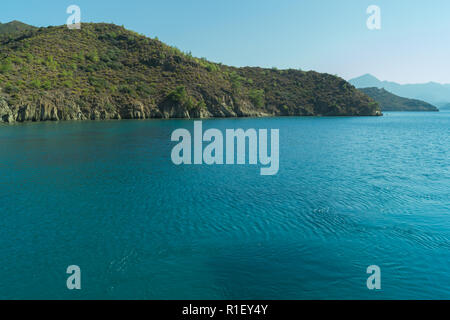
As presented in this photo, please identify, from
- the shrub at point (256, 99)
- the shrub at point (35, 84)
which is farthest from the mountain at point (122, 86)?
the shrub at point (256, 99)

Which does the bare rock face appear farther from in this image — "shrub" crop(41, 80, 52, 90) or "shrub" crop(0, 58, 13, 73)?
"shrub" crop(0, 58, 13, 73)

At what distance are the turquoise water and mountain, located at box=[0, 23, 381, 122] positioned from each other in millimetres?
75173

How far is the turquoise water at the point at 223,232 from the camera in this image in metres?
10.4

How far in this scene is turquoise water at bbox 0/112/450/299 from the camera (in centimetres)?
1043

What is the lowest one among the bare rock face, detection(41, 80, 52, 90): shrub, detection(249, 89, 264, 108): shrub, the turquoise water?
the turquoise water

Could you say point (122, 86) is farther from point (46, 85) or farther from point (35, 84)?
point (35, 84)

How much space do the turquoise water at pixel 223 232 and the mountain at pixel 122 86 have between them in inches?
2960

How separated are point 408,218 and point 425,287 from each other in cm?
716

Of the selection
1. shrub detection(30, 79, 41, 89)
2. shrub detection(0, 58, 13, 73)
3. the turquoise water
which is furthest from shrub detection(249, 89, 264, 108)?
the turquoise water

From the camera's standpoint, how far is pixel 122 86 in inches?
4294

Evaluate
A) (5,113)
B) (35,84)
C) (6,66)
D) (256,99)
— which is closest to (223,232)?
(5,113)
